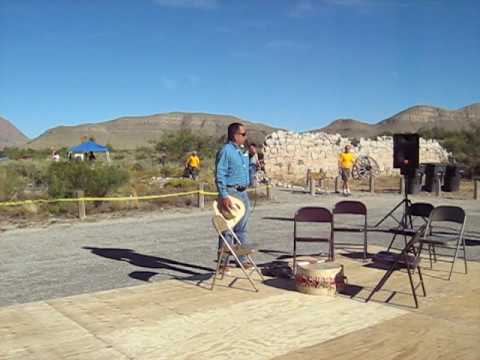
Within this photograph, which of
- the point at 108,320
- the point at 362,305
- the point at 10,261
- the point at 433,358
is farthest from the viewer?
the point at 10,261

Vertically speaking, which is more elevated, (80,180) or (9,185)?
(80,180)

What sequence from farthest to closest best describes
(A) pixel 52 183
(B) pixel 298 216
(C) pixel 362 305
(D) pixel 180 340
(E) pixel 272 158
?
(E) pixel 272 158 → (A) pixel 52 183 → (B) pixel 298 216 → (C) pixel 362 305 → (D) pixel 180 340

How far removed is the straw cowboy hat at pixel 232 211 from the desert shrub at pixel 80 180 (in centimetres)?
977

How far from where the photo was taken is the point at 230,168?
695 cm

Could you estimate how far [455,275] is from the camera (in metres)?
7.11

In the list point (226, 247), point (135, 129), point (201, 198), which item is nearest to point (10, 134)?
point (135, 129)

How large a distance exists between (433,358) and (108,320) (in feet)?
9.42

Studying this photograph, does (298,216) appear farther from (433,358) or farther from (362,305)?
(433,358)

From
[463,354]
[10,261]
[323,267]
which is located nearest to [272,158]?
[10,261]

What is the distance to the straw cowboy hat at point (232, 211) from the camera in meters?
6.90

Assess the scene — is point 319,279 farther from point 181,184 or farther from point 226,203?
point 181,184

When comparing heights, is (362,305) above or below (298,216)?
below

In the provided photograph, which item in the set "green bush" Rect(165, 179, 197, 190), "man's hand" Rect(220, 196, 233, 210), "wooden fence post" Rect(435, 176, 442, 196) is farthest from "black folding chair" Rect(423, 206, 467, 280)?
"wooden fence post" Rect(435, 176, 442, 196)

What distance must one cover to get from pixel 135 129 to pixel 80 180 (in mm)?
114665
